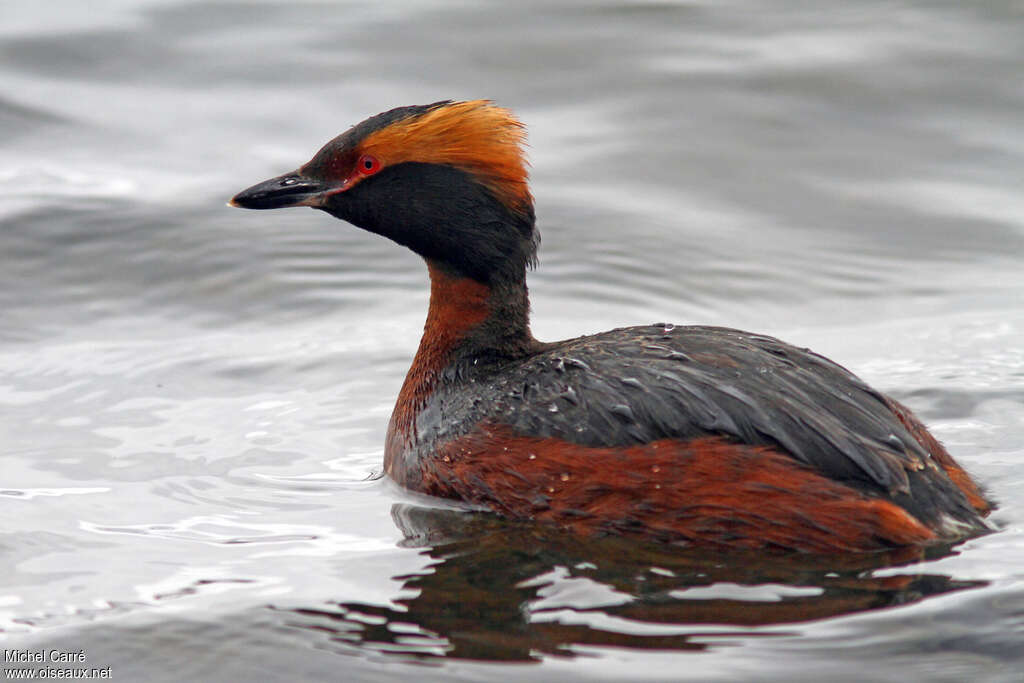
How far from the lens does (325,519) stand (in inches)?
251

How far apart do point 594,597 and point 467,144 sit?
94.7 inches

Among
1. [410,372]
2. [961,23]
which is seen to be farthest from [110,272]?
[961,23]

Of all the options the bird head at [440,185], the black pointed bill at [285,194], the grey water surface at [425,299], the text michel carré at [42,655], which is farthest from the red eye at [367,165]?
the text michel carré at [42,655]

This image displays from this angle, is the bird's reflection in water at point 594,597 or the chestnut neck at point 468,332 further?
the chestnut neck at point 468,332

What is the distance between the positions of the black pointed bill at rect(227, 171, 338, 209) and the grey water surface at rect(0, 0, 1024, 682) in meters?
1.23

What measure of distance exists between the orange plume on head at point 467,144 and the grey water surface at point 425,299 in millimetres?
1511

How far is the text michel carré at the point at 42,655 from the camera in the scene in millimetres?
5121

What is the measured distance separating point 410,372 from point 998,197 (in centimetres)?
535

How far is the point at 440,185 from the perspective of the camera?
22.6 feet

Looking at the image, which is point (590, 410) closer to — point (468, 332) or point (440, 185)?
point (468, 332)

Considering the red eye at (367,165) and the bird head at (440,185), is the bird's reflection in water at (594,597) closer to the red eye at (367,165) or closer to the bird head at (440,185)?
the bird head at (440,185)

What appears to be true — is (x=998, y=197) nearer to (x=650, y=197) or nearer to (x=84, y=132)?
(x=650, y=197)

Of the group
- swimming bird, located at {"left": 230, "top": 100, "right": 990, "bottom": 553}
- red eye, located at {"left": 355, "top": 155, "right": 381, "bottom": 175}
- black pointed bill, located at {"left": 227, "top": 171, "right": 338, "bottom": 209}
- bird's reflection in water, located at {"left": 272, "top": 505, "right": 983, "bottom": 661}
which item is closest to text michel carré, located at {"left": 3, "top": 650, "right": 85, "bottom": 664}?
bird's reflection in water, located at {"left": 272, "top": 505, "right": 983, "bottom": 661}

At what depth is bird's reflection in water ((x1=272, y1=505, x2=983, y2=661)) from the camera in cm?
503
